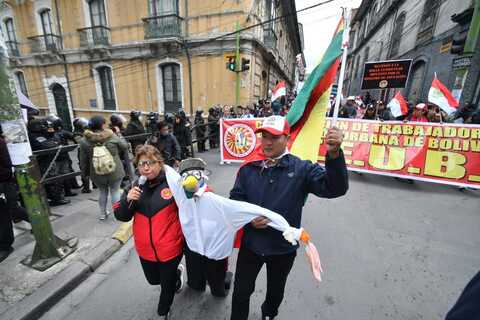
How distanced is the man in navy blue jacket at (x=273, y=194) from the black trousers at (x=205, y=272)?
421 mm

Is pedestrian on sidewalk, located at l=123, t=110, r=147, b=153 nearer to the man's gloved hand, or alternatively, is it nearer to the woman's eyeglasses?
the woman's eyeglasses

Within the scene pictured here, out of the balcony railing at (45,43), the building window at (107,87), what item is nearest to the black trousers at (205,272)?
the building window at (107,87)

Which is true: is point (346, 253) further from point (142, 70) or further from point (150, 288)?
point (142, 70)

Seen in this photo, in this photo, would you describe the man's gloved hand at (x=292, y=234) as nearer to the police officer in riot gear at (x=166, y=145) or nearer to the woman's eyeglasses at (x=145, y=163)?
the woman's eyeglasses at (x=145, y=163)

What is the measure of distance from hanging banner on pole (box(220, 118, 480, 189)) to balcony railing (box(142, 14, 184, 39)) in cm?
985

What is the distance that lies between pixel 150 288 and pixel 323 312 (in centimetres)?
182

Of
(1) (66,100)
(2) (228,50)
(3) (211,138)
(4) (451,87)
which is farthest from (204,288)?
(1) (66,100)

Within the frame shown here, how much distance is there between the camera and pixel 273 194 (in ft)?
5.31

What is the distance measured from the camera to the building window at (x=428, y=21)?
12293 millimetres

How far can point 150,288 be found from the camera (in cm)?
245

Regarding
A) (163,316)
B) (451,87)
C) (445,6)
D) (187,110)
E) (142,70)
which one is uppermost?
(445,6)

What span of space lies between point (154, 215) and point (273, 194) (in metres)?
0.97

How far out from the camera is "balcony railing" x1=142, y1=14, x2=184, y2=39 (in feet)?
40.5

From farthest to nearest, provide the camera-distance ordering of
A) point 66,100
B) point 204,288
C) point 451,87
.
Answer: point 66,100
point 451,87
point 204,288
